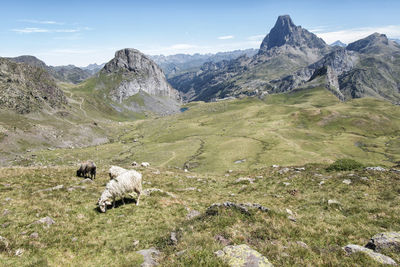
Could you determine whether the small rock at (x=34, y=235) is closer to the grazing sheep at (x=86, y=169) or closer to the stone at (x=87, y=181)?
the stone at (x=87, y=181)

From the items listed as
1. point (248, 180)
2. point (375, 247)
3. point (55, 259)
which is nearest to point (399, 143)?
point (248, 180)

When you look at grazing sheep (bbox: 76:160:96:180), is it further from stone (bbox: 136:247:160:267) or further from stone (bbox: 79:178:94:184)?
stone (bbox: 136:247:160:267)

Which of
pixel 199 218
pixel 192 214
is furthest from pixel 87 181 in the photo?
pixel 199 218

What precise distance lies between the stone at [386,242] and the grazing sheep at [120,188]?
1873 centimetres

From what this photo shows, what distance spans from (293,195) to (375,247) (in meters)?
15.4

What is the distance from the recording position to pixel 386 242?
1229 cm

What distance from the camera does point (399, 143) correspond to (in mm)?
164625

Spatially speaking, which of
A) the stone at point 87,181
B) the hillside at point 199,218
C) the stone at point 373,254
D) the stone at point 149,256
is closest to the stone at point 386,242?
the hillside at point 199,218

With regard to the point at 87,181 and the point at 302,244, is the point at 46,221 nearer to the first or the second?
the point at 87,181

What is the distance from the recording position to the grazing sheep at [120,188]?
813 inches

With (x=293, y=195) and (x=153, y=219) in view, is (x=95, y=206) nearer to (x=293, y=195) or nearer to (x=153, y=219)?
(x=153, y=219)

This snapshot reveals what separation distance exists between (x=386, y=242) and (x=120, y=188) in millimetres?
20557

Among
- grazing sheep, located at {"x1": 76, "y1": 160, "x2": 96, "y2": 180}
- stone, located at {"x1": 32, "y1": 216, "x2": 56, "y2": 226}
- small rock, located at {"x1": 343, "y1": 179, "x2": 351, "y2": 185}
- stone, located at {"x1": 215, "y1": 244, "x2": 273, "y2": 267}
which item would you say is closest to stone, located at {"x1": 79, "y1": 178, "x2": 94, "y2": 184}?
grazing sheep, located at {"x1": 76, "y1": 160, "x2": 96, "y2": 180}

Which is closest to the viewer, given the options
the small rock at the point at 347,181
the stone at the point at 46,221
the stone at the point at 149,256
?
the stone at the point at 149,256
